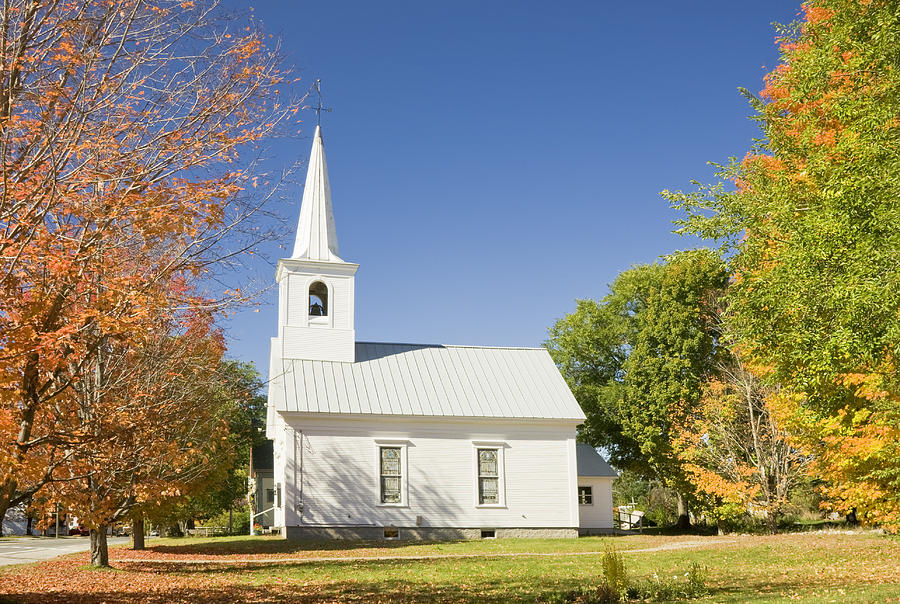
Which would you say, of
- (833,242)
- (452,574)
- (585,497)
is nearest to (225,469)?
(452,574)

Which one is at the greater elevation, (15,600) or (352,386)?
(352,386)

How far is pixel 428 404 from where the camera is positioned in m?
29.9

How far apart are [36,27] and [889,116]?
12.7 m

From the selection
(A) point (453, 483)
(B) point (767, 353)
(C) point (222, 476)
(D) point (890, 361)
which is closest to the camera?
(D) point (890, 361)

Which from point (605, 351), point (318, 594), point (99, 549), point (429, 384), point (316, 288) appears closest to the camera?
point (318, 594)

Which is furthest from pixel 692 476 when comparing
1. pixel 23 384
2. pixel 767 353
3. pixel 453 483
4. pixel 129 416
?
pixel 23 384

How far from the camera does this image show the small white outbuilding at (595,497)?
34906mm

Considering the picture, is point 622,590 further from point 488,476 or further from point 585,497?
point 585,497

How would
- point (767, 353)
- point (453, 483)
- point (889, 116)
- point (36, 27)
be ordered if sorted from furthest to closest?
point (453, 483) → point (767, 353) → point (889, 116) → point (36, 27)

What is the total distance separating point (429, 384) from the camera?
3111 centimetres

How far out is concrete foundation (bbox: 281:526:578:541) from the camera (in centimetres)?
2755

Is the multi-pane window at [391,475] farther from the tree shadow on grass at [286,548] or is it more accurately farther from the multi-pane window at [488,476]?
the multi-pane window at [488,476]

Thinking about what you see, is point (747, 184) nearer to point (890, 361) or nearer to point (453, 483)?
point (890, 361)

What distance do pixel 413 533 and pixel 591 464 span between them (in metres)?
10.8
